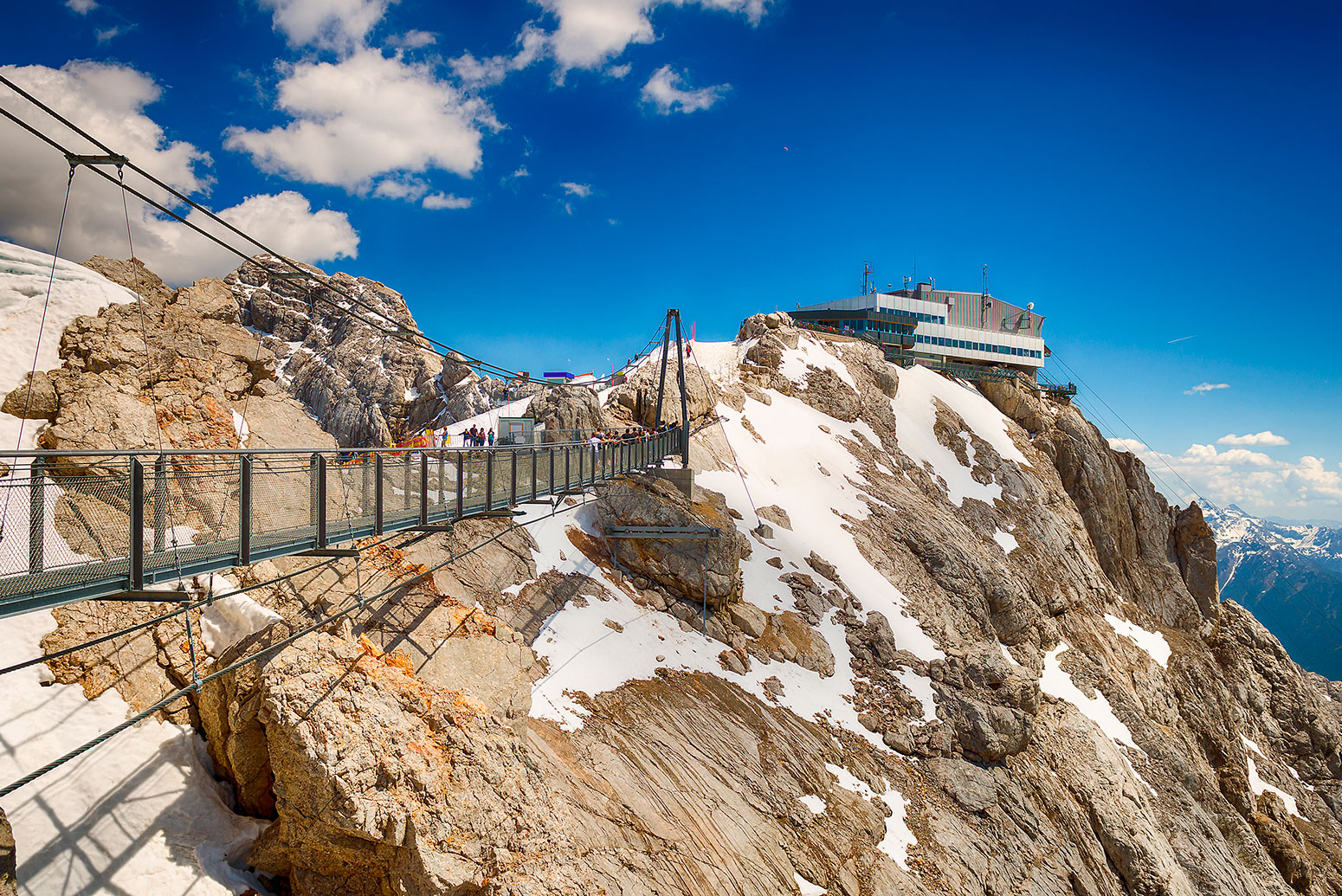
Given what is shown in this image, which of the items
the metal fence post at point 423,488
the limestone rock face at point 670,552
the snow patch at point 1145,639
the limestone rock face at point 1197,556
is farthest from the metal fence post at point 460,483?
the limestone rock face at point 1197,556

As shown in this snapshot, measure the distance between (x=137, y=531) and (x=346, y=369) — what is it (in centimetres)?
5435

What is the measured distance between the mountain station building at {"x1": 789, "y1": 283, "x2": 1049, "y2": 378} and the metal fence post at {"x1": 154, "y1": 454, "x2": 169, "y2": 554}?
57.9 m

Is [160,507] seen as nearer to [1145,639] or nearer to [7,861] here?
[7,861]

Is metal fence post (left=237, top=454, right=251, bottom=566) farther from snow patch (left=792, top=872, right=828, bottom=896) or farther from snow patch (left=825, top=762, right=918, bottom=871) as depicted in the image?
snow patch (left=825, top=762, right=918, bottom=871)

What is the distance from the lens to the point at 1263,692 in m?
42.6

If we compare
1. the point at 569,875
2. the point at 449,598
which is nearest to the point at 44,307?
the point at 449,598

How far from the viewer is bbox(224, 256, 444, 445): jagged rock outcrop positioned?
169 ft

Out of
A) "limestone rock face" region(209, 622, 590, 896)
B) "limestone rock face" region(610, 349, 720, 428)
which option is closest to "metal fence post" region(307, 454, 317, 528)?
"limestone rock face" region(209, 622, 590, 896)

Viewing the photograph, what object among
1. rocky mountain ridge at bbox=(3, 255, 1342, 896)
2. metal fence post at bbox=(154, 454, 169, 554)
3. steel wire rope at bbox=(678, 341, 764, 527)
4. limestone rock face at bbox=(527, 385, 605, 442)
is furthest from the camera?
limestone rock face at bbox=(527, 385, 605, 442)

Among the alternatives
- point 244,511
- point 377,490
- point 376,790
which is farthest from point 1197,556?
point 244,511

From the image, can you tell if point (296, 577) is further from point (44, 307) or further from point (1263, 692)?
point (1263, 692)

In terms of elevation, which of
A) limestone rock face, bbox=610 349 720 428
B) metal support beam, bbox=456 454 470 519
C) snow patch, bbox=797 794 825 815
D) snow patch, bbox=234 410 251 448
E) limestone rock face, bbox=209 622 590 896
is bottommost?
snow patch, bbox=797 794 825 815

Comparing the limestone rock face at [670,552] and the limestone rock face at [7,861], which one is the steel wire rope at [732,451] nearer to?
the limestone rock face at [670,552]

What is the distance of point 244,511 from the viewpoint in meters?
7.85
